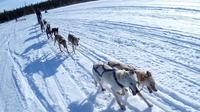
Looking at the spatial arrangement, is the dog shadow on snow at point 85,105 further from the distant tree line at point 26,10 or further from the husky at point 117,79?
the distant tree line at point 26,10

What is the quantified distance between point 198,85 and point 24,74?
700 cm

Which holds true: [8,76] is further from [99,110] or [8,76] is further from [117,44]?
[99,110]

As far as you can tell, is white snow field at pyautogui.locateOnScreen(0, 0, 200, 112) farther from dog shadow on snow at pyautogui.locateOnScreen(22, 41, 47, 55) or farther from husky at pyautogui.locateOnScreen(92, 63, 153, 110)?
husky at pyautogui.locateOnScreen(92, 63, 153, 110)

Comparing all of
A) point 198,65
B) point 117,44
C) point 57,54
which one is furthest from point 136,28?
point 198,65

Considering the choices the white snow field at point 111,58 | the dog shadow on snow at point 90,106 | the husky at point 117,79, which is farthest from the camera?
the white snow field at point 111,58

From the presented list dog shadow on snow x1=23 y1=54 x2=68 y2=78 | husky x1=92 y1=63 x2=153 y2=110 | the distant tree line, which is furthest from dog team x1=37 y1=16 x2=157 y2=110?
the distant tree line

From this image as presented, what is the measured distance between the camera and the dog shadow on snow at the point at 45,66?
516 inches

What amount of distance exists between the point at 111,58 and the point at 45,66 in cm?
286

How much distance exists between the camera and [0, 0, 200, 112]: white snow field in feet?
28.7

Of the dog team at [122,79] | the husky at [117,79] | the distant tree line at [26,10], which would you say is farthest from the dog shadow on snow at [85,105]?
the distant tree line at [26,10]

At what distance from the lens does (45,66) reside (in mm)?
14016

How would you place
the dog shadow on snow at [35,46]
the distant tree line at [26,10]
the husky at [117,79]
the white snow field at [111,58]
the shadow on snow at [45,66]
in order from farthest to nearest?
the distant tree line at [26,10]
the dog shadow on snow at [35,46]
the shadow on snow at [45,66]
the white snow field at [111,58]
the husky at [117,79]

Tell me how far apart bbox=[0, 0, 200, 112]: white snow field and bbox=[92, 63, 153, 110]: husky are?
0.33m

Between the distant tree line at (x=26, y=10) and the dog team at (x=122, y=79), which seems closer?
the dog team at (x=122, y=79)
